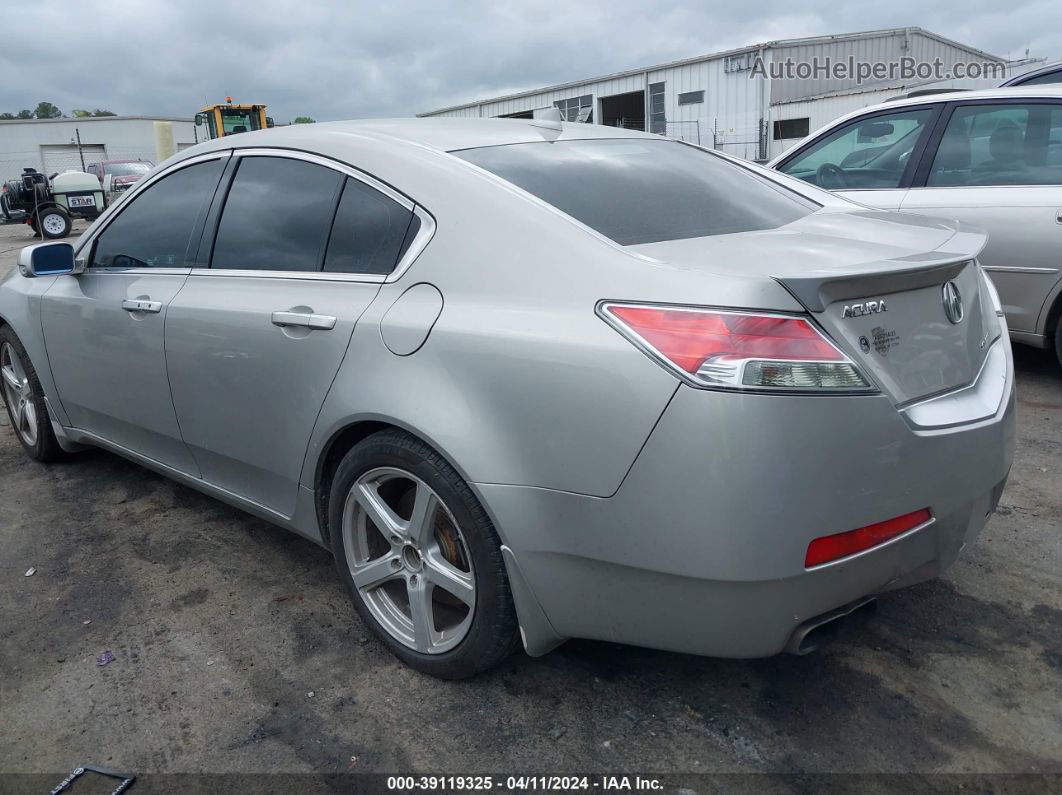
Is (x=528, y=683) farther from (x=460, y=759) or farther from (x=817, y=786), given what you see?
(x=817, y=786)

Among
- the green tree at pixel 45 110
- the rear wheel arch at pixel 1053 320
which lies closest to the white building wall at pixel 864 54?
the rear wheel arch at pixel 1053 320

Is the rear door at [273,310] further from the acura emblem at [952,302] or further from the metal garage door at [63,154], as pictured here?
the metal garage door at [63,154]

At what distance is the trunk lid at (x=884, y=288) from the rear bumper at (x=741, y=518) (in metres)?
0.13

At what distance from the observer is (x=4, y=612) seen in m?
3.02

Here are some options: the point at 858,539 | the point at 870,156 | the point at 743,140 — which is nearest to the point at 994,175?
the point at 870,156

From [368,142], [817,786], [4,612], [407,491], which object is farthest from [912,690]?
[4,612]

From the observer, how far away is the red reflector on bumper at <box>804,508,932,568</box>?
6.01 feet


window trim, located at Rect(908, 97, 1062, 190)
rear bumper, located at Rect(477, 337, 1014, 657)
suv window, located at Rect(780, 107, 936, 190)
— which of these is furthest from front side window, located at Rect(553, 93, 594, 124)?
rear bumper, located at Rect(477, 337, 1014, 657)

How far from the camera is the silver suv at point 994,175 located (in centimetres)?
454

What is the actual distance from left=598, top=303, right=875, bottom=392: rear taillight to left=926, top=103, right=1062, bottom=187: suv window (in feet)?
11.8

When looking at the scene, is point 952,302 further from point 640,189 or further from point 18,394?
point 18,394

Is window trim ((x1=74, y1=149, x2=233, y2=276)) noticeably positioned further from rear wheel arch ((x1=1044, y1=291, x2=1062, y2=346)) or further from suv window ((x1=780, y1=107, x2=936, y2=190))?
rear wheel arch ((x1=1044, y1=291, x2=1062, y2=346))

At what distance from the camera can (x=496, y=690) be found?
244 centimetres

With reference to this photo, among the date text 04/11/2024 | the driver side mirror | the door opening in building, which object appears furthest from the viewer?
the door opening in building
